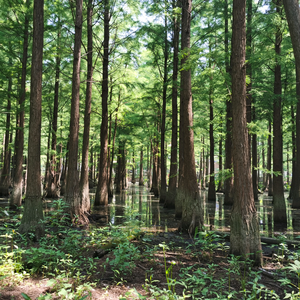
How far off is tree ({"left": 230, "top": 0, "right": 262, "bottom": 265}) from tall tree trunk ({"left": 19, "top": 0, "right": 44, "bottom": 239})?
498 cm

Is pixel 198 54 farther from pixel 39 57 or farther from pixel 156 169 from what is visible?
pixel 156 169

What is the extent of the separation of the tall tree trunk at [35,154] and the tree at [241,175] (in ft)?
16.4

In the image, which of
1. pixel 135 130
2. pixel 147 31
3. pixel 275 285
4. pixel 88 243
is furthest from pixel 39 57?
pixel 135 130

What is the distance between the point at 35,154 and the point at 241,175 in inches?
215

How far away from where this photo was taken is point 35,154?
683cm

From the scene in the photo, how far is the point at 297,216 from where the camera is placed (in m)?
12.6

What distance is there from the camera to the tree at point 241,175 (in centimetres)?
533

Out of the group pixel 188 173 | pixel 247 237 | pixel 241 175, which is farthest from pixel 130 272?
pixel 188 173

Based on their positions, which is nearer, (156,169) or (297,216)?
(297,216)

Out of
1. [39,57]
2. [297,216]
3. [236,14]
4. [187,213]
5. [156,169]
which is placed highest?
[236,14]

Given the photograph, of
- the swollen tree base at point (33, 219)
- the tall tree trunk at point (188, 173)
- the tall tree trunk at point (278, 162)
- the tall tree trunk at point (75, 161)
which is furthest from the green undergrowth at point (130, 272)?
the tall tree trunk at point (278, 162)

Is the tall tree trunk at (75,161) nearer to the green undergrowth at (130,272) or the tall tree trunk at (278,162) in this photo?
the green undergrowth at (130,272)

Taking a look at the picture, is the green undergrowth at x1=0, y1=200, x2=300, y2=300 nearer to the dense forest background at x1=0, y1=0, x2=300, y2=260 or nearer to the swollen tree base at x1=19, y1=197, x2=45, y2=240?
the swollen tree base at x1=19, y1=197, x2=45, y2=240

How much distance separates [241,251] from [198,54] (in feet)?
17.0
